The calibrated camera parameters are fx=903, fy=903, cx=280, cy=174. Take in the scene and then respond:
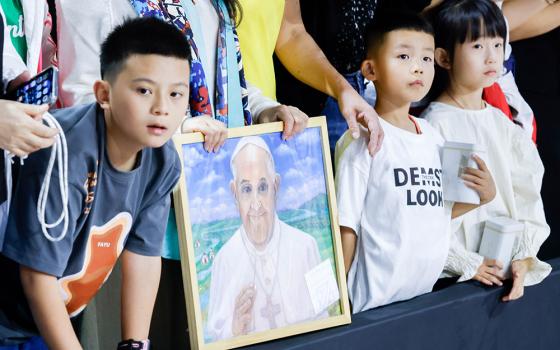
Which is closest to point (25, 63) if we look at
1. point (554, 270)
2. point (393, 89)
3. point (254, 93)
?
point (254, 93)

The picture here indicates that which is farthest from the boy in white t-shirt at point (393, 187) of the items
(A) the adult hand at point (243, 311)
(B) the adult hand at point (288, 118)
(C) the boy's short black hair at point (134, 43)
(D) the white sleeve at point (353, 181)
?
(C) the boy's short black hair at point (134, 43)

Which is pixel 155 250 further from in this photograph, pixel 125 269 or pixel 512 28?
pixel 512 28

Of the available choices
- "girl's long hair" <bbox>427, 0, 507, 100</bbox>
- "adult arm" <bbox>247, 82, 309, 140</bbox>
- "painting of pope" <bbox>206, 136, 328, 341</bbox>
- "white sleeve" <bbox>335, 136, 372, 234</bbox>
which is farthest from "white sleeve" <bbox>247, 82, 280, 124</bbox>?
"girl's long hair" <bbox>427, 0, 507, 100</bbox>

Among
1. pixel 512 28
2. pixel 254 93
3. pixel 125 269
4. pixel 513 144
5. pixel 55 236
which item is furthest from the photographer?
pixel 512 28

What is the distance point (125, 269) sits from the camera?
178cm

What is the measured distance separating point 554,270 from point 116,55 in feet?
5.36

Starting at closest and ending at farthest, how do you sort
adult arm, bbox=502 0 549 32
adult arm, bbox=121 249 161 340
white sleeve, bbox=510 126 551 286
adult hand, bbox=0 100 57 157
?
adult hand, bbox=0 100 57 157 → adult arm, bbox=121 249 161 340 → white sleeve, bbox=510 126 551 286 → adult arm, bbox=502 0 549 32

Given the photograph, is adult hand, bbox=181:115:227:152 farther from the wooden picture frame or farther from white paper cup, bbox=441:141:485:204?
white paper cup, bbox=441:141:485:204

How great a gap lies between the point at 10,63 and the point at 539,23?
1.96m

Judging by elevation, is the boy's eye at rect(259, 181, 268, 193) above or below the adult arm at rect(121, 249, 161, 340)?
above

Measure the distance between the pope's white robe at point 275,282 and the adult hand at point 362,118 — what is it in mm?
278

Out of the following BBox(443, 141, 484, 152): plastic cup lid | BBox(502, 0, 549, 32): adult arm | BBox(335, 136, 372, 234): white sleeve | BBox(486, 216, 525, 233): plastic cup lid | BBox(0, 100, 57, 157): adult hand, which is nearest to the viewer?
BBox(0, 100, 57, 157): adult hand

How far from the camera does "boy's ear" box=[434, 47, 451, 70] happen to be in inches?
101

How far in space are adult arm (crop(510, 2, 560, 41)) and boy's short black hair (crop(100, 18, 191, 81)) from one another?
5.37ft
